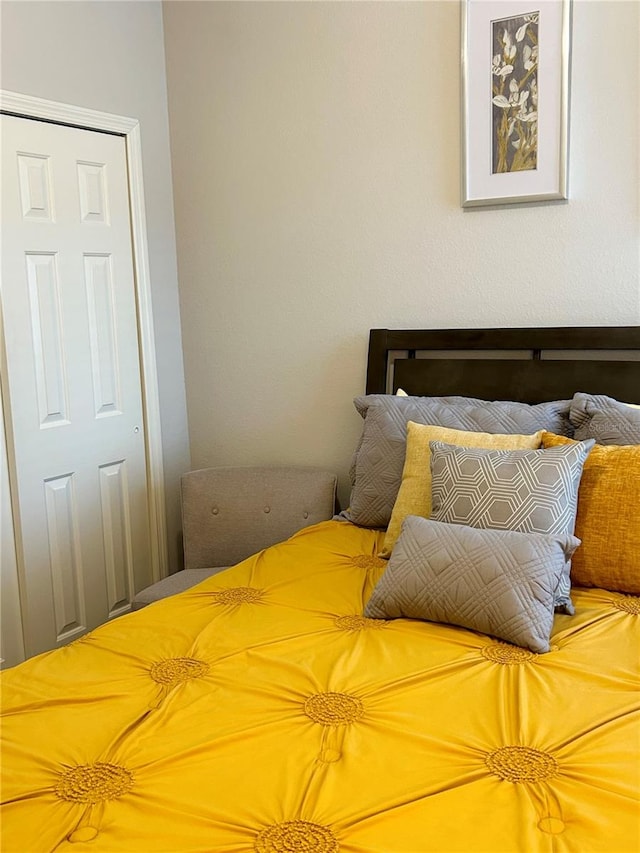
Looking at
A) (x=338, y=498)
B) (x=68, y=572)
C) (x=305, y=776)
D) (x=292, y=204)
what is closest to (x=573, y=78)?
(x=292, y=204)

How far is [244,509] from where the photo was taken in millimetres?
3021

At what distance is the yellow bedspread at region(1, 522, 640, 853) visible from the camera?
1.13 m

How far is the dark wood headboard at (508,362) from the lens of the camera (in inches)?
96.3

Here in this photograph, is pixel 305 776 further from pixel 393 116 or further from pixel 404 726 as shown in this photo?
pixel 393 116

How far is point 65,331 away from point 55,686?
1.58 meters

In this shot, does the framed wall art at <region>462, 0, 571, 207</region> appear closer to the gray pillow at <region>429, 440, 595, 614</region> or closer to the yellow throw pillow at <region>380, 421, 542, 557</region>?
the yellow throw pillow at <region>380, 421, 542, 557</region>

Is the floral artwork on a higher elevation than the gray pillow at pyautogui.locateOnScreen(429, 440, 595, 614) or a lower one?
higher

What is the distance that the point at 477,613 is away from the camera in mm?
1728

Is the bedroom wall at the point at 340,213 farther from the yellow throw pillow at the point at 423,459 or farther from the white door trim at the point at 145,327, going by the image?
the yellow throw pillow at the point at 423,459

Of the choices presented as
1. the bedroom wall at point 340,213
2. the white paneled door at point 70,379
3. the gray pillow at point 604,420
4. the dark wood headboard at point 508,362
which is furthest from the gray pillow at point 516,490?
the white paneled door at point 70,379

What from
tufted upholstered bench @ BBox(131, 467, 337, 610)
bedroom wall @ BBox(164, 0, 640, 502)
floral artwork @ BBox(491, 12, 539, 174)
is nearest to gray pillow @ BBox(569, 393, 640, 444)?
bedroom wall @ BBox(164, 0, 640, 502)

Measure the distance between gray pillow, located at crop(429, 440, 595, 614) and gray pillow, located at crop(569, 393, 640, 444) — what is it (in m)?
0.15

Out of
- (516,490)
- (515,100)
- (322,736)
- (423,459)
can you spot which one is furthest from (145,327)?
(322,736)

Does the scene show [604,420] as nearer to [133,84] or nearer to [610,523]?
[610,523]
